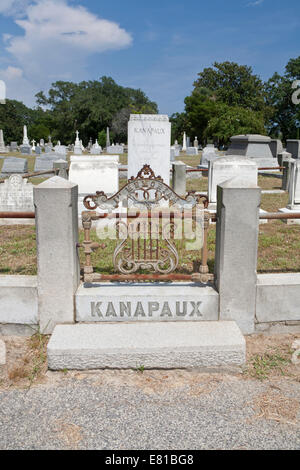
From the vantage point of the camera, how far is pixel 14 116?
72750mm

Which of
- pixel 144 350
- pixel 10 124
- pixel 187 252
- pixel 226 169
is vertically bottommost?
pixel 144 350

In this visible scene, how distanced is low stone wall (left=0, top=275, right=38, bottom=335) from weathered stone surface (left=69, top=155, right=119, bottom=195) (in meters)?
5.70

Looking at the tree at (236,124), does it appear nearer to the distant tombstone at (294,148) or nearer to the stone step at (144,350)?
the distant tombstone at (294,148)

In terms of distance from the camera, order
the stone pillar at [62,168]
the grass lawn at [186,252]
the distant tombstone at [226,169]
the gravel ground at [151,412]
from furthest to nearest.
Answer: the stone pillar at [62,168] < the distant tombstone at [226,169] < the grass lawn at [186,252] < the gravel ground at [151,412]

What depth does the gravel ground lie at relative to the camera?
2.38 meters

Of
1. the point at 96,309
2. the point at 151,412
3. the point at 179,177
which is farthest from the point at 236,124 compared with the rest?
the point at 151,412

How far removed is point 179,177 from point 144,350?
9.19 meters

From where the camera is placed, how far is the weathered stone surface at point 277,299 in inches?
141

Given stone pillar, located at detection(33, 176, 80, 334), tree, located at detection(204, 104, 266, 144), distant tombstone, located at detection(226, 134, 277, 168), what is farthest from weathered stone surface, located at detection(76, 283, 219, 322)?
tree, located at detection(204, 104, 266, 144)

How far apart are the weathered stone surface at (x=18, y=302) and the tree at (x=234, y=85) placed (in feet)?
178

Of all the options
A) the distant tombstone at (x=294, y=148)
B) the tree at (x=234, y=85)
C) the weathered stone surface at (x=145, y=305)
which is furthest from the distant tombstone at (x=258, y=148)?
the tree at (x=234, y=85)

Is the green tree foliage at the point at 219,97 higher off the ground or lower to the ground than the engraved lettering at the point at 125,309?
higher

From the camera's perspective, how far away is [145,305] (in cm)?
353

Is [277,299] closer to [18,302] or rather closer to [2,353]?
[18,302]
